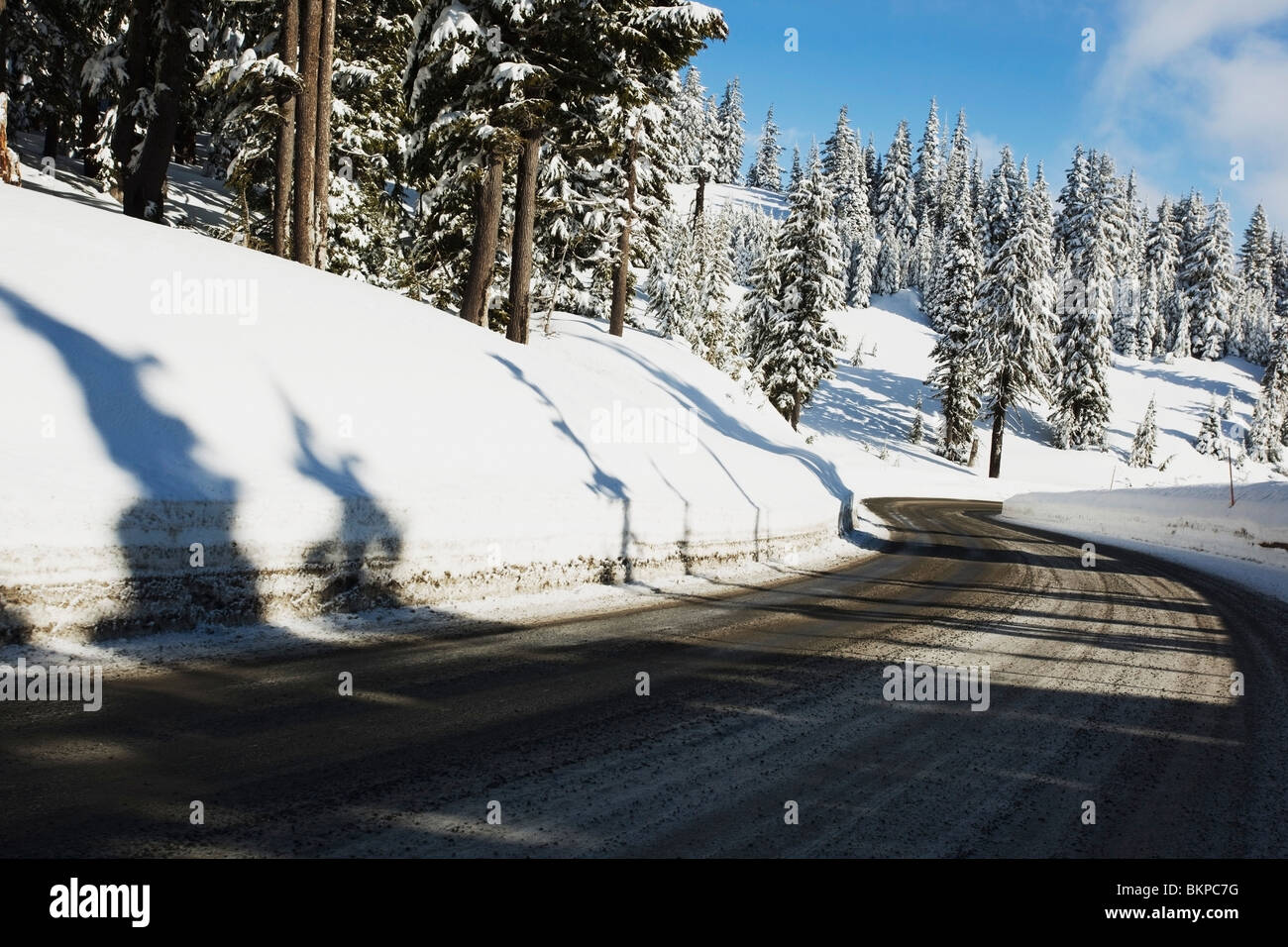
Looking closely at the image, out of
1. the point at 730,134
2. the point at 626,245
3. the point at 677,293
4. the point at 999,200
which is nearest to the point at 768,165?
the point at 730,134

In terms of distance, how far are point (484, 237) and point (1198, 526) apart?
1951 cm

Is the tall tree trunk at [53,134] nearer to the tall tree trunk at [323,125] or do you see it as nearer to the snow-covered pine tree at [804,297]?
the tall tree trunk at [323,125]

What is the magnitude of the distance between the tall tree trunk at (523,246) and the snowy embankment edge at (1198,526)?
14.1 meters

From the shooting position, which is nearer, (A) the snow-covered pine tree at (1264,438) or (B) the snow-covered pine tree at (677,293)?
(B) the snow-covered pine tree at (677,293)

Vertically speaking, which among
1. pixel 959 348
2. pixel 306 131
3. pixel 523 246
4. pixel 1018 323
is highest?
pixel 1018 323

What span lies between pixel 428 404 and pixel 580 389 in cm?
429

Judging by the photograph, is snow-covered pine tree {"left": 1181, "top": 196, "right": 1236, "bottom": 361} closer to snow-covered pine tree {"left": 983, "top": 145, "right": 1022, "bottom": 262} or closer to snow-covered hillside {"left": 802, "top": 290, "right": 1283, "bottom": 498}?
snow-covered hillside {"left": 802, "top": 290, "right": 1283, "bottom": 498}

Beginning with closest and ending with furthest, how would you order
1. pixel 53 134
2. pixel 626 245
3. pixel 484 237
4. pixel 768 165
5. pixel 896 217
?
1. pixel 484 237
2. pixel 53 134
3. pixel 626 245
4. pixel 896 217
5. pixel 768 165

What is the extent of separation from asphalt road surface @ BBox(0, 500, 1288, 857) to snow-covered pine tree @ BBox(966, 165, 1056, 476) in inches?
1951

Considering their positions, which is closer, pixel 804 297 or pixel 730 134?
pixel 804 297

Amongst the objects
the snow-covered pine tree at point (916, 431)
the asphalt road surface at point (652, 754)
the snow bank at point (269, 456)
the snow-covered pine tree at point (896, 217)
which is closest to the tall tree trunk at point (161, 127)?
the snow bank at point (269, 456)

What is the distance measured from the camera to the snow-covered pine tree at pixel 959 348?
56.1 meters

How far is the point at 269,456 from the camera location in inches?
254

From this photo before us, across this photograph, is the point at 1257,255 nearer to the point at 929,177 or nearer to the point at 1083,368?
the point at 929,177
